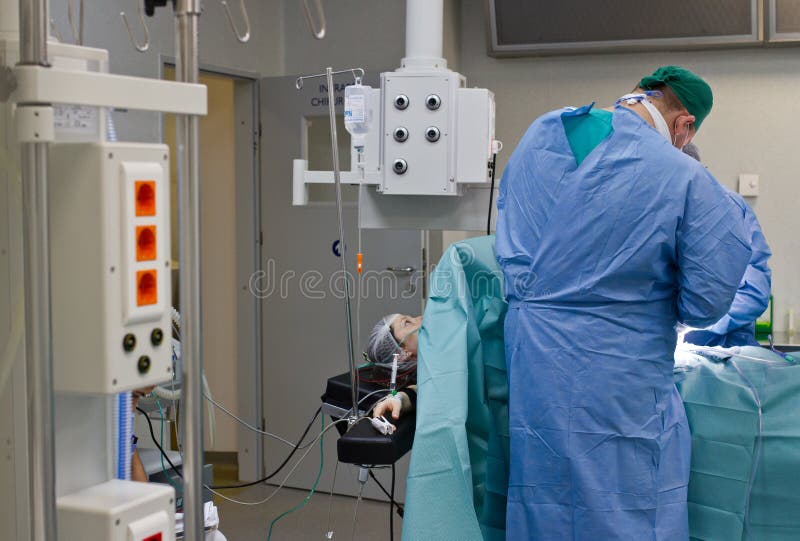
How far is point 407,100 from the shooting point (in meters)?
2.58

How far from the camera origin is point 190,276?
49.0 inches

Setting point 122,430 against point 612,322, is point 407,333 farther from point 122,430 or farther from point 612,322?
point 122,430

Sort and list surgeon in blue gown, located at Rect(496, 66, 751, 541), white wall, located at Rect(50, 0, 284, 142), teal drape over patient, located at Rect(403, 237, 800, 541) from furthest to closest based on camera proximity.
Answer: white wall, located at Rect(50, 0, 284, 142), teal drape over patient, located at Rect(403, 237, 800, 541), surgeon in blue gown, located at Rect(496, 66, 751, 541)

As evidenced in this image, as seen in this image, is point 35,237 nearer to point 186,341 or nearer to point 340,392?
point 186,341

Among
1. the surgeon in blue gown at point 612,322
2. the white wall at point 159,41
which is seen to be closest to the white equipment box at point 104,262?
the surgeon in blue gown at point 612,322

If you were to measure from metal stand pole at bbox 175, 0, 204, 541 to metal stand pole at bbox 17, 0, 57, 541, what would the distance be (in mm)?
183

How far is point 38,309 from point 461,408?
1148mm

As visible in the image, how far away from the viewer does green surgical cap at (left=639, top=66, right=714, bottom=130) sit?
89.2 inches

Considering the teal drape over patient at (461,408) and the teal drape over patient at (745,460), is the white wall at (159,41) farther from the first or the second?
the teal drape over patient at (745,460)

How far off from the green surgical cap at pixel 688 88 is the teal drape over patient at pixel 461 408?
0.63 metres

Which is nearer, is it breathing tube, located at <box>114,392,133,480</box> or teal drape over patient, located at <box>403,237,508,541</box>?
breathing tube, located at <box>114,392,133,480</box>

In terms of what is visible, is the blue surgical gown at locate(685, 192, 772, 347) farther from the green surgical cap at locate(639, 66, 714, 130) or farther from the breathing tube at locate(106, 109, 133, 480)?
the breathing tube at locate(106, 109, 133, 480)

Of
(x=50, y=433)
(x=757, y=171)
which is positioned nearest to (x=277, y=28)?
(x=757, y=171)

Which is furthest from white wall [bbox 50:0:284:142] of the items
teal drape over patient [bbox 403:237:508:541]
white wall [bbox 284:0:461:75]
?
teal drape over patient [bbox 403:237:508:541]
